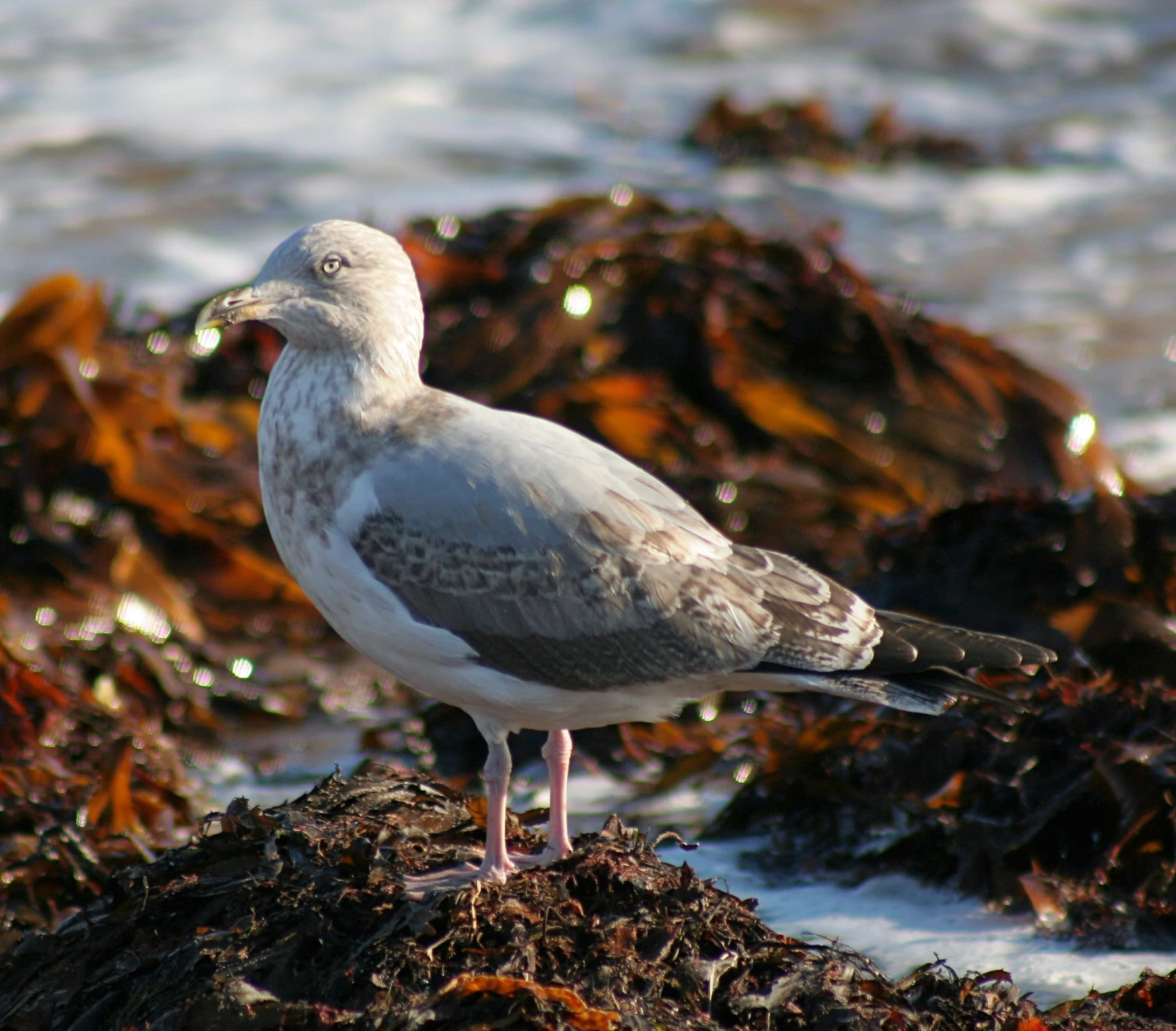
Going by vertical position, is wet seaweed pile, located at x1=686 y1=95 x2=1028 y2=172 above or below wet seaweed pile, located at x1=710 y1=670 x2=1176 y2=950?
above

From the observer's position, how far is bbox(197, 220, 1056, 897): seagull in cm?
348

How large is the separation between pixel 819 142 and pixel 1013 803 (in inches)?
312

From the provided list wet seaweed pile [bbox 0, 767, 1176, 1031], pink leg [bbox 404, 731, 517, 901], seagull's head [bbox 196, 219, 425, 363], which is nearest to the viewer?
wet seaweed pile [bbox 0, 767, 1176, 1031]

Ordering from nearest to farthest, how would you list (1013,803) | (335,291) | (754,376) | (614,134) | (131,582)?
(335,291)
(1013,803)
(131,582)
(754,376)
(614,134)

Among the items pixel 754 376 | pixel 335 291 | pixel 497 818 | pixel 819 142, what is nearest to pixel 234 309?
pixel 335 291

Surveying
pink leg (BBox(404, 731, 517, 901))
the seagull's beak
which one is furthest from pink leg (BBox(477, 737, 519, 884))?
the seagull's beak

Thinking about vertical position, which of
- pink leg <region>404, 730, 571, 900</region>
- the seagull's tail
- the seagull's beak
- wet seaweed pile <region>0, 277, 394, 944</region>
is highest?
the seagull's beak

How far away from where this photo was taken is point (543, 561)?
3.50 m

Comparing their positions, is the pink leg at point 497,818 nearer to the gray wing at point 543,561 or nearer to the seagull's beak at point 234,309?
the gray wing at point 543,561

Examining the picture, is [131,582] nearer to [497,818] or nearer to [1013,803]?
[497,818]

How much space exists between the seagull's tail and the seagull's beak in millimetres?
1468

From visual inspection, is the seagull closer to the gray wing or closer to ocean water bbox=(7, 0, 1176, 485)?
the gray wing

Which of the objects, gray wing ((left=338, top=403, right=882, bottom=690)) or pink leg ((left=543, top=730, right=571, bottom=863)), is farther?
pink leg ((left=543, top=730, right=571, bottom=863))

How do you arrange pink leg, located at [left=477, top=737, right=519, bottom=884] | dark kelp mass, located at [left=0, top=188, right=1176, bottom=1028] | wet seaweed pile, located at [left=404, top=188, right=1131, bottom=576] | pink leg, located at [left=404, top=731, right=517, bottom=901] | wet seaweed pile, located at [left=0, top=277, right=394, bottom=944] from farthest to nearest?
wet seaweed pile, located at [left=404, top=188, right=1131, bottom=576], wet seaweed pile, located at [left=0, top=277, right=394, bottom=944], dark kelp mass, located at [left=0, top=188, right=1176, bottom=1028], pink leg, located at [left=477, top=737, right=519, bottom=884], pink leg, located at [left=404, top=731, right=517, bottom=901]
